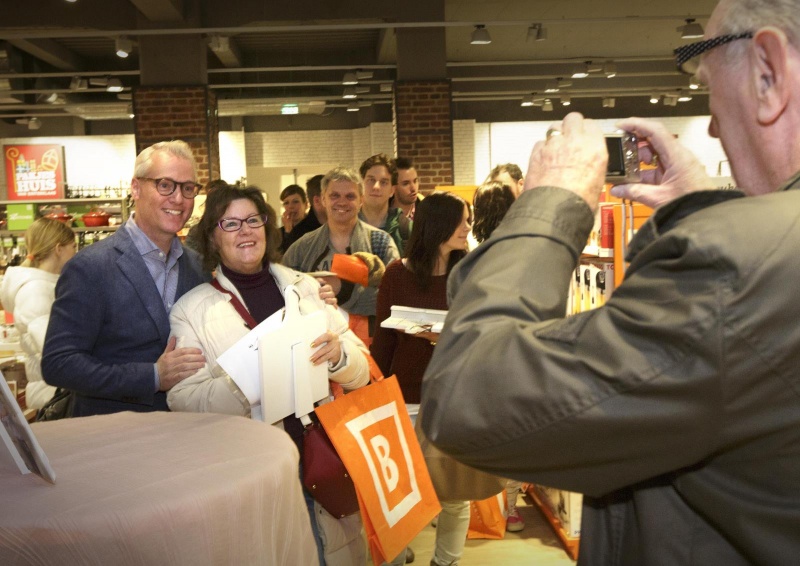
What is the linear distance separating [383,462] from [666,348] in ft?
6.81

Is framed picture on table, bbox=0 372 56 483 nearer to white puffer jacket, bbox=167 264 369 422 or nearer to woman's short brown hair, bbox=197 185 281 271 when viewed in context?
white puffer jacket, bbox=167 264 369 422

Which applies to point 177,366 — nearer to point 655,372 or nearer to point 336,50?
point 655,372

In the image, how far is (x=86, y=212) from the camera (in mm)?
12305

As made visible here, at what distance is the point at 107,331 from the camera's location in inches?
104

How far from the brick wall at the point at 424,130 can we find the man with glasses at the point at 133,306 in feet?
25.6

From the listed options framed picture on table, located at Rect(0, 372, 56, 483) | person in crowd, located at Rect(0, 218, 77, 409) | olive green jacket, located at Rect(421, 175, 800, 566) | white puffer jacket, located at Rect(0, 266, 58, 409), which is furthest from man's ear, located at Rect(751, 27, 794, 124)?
white puffer jacket, located at Rect(0, 266, 58, 409)

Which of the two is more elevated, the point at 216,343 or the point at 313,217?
the point at 313,217

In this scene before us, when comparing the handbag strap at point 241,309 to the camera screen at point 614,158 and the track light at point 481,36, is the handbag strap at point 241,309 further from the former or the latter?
the track light at point 481,36

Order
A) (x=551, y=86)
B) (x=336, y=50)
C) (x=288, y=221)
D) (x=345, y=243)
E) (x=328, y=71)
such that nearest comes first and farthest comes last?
(x=345, y=243) → (x=288, y=221) → (x=336, y=50) → (x=551, y=86) → (x=328, y=71)

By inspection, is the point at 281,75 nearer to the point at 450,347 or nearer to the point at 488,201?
the point at 488,201

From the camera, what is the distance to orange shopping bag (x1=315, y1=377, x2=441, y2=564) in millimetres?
2523

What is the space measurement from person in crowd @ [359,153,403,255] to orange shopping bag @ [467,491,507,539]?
1.74 metres

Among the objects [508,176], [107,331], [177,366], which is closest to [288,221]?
[508,176]

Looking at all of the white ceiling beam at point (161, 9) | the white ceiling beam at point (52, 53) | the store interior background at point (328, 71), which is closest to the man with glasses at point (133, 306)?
the store interior background at point (328, 71)
